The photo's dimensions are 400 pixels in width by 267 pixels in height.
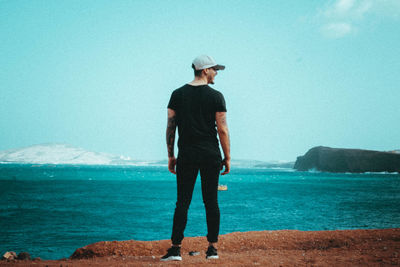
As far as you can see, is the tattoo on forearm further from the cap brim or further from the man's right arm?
the cap brim

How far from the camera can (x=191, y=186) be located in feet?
14.8

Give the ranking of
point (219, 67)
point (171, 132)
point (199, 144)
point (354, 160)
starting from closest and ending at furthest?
1. point (199, 144)
2. point (171, 132)
3. point (219, 67)
4. point (354, 160)

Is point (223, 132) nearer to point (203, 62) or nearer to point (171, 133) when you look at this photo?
point (171, 133)

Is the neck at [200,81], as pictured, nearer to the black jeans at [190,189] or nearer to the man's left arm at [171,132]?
the man's left arm at [171,132]

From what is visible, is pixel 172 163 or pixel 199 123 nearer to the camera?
pixel 199 123

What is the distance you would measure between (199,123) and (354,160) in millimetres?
171524

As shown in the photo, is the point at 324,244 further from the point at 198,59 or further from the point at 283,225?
the point at 283,225

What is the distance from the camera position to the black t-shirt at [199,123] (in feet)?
14.3

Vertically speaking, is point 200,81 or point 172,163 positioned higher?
point 200,81

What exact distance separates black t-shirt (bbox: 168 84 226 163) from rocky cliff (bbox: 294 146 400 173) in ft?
551

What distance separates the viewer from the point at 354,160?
6137 inches

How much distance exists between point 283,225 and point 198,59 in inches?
1014


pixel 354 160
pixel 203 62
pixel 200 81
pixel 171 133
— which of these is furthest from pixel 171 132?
pixel 354 160

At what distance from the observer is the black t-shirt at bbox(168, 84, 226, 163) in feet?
14.3
